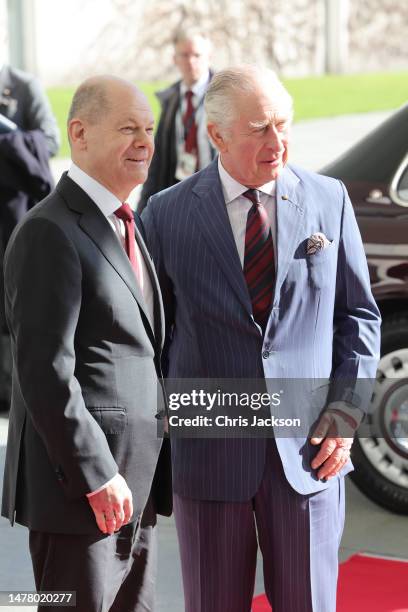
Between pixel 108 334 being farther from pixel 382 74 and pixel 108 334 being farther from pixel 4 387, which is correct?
pixel 382 74

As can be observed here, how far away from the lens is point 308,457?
3.63m

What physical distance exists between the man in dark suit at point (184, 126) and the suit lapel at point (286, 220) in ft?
15.4

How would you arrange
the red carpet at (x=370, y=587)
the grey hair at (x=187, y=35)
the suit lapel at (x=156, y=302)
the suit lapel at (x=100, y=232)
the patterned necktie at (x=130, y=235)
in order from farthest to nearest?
the grey hair at (x=187, y=35)
the red carpet at (x=370, y=587)
the suit lapel at (x=156, y=302)
the patterned necktie at (x=130, y=235)
the suit lapel at (x=100, y=232)

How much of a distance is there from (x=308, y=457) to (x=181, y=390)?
378 mm

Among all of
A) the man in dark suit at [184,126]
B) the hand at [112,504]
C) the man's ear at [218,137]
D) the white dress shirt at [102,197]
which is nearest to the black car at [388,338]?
the man in dark suit at [184,126]

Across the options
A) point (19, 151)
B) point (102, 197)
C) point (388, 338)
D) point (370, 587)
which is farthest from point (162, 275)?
point (19, 151)

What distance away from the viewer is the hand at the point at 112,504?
10.6 ft

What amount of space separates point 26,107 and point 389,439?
10.1 ft

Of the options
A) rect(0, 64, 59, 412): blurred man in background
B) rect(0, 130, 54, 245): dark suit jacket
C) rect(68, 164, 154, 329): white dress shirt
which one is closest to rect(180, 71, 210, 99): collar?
rect(0, 64, 59, 412): blurred man in background

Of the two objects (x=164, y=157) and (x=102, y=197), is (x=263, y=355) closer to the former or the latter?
(x=102, y=197)

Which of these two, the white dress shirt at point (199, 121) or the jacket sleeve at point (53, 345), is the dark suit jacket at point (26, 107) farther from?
the jacket sleeve at point (53, 345)

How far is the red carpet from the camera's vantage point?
492 centimetres

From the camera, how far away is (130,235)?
135 inches

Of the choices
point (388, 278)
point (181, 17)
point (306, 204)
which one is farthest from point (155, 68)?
point (306, 204)
